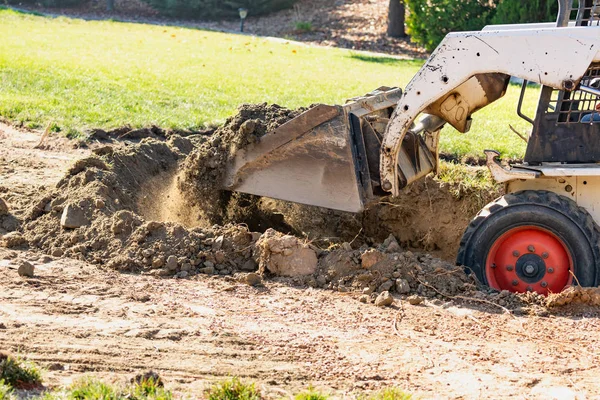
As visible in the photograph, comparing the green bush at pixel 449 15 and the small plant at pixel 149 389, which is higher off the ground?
the green bush at pixel 449 15

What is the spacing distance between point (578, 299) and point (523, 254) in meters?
0.55

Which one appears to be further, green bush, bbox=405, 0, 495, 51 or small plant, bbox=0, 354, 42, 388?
green bush, bbox=405, 0, 495, 51

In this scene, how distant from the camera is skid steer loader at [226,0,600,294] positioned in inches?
240

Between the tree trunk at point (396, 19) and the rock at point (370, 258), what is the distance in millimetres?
22139

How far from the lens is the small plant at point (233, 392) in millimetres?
4419

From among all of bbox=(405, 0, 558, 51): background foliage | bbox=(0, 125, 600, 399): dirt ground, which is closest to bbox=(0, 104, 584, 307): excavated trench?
bbox=(0, 125, 600, 399): dirt ground

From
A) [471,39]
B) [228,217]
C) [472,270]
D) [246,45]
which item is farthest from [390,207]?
[246,45]

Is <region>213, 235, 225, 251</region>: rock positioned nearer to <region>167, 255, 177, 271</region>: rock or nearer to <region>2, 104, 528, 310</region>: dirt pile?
<region>2, 104, 528, 310</region>: dirt pile

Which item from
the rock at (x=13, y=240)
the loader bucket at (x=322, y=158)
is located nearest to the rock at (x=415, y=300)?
the loader bucket at (x=322, y=158)

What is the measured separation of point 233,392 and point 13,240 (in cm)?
353

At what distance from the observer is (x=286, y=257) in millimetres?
6812

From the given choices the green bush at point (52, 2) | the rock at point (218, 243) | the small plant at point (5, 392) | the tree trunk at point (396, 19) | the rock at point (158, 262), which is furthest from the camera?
the green bush at point (52, 2)

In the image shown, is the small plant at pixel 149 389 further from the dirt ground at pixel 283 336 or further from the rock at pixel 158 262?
the rock at pixel 158 262

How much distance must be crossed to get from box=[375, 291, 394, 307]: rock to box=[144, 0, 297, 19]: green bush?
28148 mm
